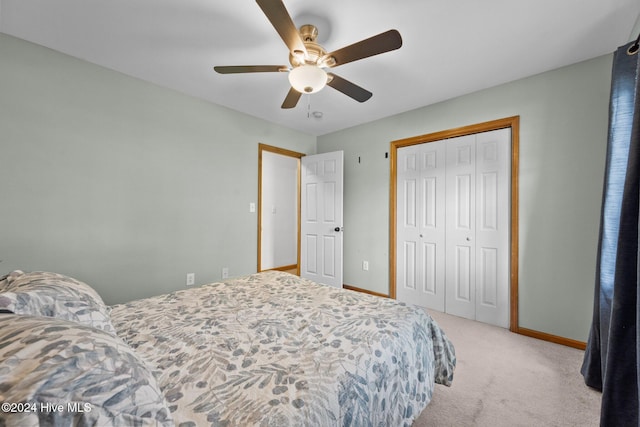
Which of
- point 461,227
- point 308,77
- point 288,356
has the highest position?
point 308,77

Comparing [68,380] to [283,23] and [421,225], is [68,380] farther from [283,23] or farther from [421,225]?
[421,225]

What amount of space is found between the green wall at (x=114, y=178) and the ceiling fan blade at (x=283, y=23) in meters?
1.84

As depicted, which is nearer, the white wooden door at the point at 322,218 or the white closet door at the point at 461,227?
the white closet door at the point at 461,227

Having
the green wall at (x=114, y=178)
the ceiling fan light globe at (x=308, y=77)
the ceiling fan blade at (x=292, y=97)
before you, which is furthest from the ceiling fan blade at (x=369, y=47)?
the green wall at (x=114, y=178)

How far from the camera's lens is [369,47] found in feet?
5.11

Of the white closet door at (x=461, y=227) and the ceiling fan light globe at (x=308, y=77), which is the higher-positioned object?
the ceiling fan light globe at (x=308, y=77)

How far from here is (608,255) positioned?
5.53 feet

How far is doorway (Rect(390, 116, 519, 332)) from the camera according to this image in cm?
255

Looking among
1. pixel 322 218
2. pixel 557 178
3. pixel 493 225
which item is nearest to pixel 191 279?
pixel 322 218

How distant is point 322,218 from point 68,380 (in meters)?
3.43

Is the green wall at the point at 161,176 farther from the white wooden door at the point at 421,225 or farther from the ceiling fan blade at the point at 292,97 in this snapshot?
the ceiling fan blade at the point at 292,97

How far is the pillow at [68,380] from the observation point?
0.44 metres

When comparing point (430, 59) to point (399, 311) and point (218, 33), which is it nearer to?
point (218, 33)

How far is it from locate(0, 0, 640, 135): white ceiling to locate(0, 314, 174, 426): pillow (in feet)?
6.28
